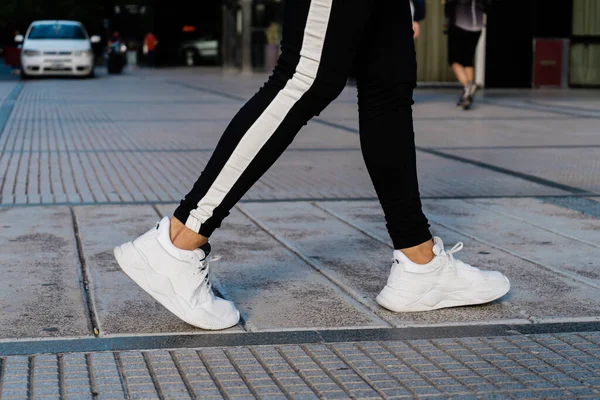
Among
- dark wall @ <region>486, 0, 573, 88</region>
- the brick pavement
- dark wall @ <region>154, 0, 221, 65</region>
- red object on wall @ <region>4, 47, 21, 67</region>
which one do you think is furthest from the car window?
the brick pavement

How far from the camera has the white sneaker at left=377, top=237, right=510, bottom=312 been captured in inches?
128

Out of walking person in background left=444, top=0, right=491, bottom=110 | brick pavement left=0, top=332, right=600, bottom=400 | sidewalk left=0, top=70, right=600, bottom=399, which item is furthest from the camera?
walking person in background left=444, top=0, right=491, bottom=110

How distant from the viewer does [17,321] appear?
3139 mm

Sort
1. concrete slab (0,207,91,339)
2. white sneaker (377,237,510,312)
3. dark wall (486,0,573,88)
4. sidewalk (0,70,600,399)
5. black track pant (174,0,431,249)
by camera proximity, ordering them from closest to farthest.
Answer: sidewalk (0,70,600,399)
black track pant (174,0,431,249)
concrete slab (0,207,91,339)
white sneaker (377,237,510,312)
dark wall (486,0,573,88)

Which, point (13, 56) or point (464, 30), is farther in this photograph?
point (13, 56)

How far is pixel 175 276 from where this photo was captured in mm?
3020

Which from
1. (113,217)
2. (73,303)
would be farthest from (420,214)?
(113,217)

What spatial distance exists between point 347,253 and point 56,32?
22274 mm

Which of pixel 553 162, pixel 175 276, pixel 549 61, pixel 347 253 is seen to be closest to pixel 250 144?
pixel 175 276

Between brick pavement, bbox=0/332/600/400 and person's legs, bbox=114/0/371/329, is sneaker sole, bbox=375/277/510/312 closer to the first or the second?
brick pavement, bbox=0/332/600/400

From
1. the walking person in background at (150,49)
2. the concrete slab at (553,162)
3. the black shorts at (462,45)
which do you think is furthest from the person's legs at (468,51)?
the walking person in background at (150,49)

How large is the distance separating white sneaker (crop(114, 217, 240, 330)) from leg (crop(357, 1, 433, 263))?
59cm

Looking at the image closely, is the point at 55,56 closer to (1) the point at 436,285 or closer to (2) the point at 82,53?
(2) the point at 82,53

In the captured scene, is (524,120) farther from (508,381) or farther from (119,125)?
(508,381)
